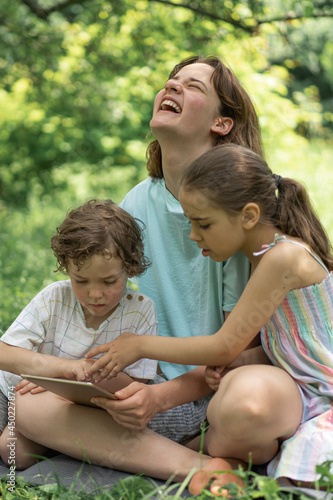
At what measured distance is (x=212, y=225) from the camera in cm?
206

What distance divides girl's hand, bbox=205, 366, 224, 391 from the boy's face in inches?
17.0

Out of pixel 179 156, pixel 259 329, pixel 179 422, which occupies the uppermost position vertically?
pixel 179 156

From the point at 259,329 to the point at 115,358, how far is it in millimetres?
490

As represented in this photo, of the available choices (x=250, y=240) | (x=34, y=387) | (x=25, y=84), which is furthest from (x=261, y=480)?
(x=25, y=84)

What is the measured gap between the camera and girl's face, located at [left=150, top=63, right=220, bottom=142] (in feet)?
8.02

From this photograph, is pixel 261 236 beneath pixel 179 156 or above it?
beneath

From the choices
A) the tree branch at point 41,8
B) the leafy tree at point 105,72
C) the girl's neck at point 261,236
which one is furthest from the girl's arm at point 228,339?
the tree branch at point 41,8

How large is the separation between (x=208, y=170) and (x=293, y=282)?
47 centimetres

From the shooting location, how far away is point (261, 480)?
170 cm

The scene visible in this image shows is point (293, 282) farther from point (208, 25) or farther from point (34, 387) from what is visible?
point (208, 25)

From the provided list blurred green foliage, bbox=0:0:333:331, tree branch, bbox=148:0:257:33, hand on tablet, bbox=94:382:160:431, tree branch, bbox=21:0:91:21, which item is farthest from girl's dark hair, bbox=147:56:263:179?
tree branch, bbox=21:0:91:21

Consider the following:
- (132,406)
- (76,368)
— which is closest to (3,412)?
(76,368)

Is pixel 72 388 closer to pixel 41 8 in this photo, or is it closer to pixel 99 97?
pixel 41 8

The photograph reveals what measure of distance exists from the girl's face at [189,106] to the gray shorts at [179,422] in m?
1.08
